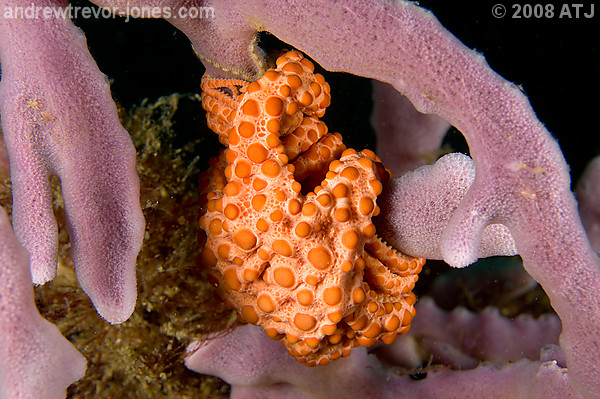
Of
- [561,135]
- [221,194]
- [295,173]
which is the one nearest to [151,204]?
[221,194]

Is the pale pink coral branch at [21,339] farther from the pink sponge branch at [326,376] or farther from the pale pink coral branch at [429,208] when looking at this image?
the pale pink coral branch at [429,208]

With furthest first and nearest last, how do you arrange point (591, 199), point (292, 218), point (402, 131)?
point (402, 131) < point (591, 199) < point (292, 218)

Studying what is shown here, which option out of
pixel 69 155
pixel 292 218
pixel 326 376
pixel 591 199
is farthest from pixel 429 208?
pixel 591 199

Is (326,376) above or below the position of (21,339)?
below

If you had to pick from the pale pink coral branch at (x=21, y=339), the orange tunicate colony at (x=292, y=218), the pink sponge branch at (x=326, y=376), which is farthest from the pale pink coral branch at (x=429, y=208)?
the pale pink coral branch at (x=21, y=339)

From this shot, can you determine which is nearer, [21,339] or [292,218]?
[21,339]

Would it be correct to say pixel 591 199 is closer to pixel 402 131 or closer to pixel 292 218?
pixel 402 131
